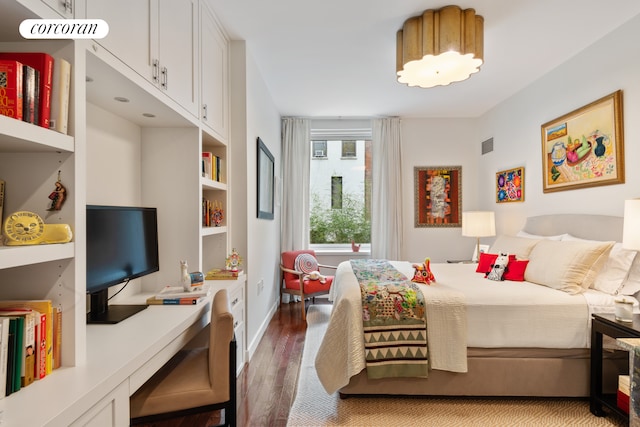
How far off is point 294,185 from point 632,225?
382cm

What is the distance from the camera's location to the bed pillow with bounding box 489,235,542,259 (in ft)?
9.48

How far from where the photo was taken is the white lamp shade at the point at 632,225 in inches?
72.6

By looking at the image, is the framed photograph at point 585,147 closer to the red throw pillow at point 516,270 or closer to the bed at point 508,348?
the bed at point 508,348

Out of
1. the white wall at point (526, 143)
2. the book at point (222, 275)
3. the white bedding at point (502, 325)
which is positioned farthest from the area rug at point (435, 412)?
the white wall at point (526, 143)

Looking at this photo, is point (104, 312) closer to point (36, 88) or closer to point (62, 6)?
point (36, 88)

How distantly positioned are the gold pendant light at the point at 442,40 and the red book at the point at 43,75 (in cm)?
227

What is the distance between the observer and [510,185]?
4.05m

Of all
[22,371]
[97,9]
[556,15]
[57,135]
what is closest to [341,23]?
[556,15]

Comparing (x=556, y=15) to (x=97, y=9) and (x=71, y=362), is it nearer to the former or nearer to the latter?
(x=97, y=9)

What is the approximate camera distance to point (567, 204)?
310 cm

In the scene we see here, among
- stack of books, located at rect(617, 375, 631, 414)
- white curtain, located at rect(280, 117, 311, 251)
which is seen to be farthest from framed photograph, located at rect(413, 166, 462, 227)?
stack of books, located at rect(617, 375, 631, 414)

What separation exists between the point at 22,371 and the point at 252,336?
6.91 feet

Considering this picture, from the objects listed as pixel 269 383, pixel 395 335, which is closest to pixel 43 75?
pixel 395 335

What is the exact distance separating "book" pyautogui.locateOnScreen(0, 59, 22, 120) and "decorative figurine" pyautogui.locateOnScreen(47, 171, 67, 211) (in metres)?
0.23
